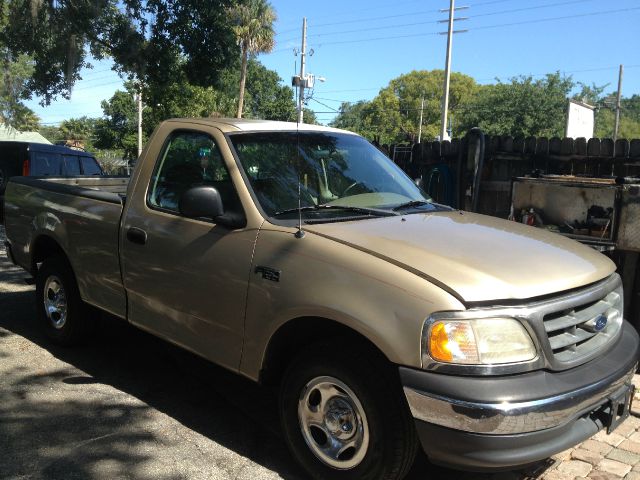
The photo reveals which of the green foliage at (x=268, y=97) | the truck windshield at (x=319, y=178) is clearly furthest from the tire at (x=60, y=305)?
the green foliage at (x=268, y=97)

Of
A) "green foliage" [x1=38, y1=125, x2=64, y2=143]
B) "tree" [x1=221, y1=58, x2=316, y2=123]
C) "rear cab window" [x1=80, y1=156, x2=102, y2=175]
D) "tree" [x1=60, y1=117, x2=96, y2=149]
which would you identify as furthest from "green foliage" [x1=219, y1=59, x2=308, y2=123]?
"green foliage" [x1=38, y1=125, x2=64, y2=143]

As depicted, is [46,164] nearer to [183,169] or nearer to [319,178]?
[183,169]

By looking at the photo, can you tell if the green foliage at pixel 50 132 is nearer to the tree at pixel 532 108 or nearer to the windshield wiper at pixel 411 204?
the tree at pixel 532 108

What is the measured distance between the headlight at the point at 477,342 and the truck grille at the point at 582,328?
184 millimetres

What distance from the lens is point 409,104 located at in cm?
8175

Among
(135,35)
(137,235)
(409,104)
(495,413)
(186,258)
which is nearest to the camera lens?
(495,413)

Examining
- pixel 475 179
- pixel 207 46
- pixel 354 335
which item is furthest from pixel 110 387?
pixel 207 46

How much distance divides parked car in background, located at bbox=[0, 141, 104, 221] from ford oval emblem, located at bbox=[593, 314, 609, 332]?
419 inches

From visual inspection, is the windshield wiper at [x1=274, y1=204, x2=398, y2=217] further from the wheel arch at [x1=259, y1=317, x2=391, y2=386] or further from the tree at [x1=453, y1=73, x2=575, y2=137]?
the tree at [x1=453, y1=73, x2=575, y2=137]

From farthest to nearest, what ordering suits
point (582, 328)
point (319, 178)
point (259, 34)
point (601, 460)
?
point (259, 34) → point (319, 178) → point (601, 460) → point (582, 328)

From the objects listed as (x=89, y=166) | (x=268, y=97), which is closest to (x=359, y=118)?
(x=268, y=97)

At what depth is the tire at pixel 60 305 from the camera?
488 cm

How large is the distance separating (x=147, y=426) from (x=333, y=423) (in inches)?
56.3

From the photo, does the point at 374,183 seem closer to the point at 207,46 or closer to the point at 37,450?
the point at 37,450
